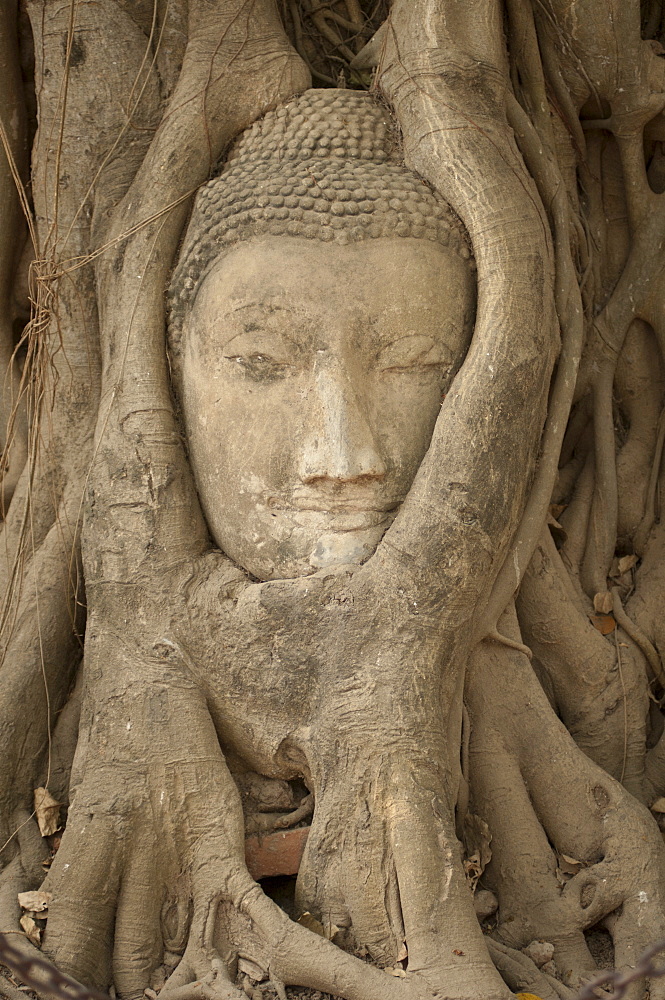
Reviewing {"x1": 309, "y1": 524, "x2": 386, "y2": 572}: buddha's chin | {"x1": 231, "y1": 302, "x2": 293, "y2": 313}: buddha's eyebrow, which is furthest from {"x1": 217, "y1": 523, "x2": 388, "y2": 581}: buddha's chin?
{"x1": 231, "y1": 302, "x2": 293, "y2": 313}: buddha's eyebrow

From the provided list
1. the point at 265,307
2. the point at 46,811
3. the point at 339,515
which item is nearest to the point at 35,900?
the point at 46,811

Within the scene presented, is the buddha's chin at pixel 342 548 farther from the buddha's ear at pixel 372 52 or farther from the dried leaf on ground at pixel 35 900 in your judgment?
the buddha's ear at pixel 372 52

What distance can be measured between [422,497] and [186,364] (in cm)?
86

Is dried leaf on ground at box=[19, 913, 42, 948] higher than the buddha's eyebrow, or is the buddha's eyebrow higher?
the buddha's eyebrow

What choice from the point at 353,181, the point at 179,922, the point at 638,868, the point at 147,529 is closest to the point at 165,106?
the point at 353,181

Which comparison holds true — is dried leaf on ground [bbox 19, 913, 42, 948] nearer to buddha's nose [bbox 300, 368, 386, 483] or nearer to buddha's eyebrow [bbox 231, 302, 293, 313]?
buddha's nose [bbox 300, 368, 386, 483]

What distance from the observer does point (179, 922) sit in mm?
2945

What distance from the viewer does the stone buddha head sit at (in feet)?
10.1

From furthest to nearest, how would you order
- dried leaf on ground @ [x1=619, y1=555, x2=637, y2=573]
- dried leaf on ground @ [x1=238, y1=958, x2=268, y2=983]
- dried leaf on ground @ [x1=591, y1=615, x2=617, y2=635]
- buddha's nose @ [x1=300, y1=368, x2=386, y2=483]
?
dried leaf on ground @ [x1=619, y1=555, x2=637, y2=573] → dried leaf on ground @ [x1=591, y1=615, x2=617, y2=635] → buddha's nose @ [x1=300, y1=368, x2=386, y2=483] → dried leaf on ground @ [x1=238, y1=958, x2=268, y2=983]

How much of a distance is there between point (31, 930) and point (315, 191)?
2158 mm

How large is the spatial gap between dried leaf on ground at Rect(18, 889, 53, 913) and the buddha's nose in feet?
4.30

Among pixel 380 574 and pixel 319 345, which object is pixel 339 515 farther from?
pixel 319 345

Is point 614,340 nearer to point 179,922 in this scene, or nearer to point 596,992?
point 596,992

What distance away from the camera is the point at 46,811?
324 cm
